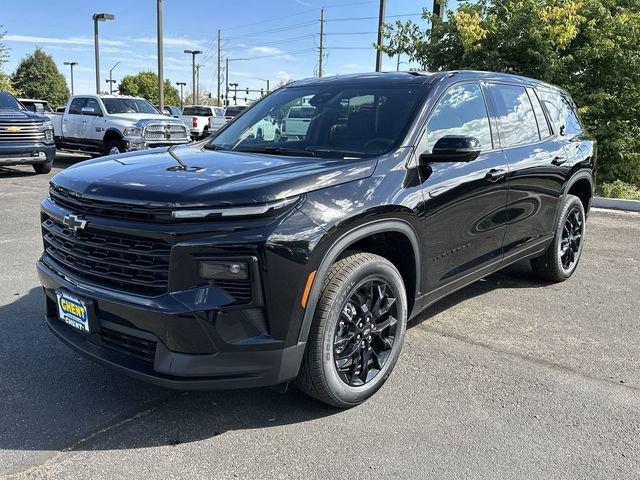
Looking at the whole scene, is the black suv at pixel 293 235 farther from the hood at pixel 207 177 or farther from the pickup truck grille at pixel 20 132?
the pickup truck grille at pixel 20 132

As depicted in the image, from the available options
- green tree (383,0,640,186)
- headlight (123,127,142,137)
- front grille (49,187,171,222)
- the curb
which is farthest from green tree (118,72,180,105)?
front grille (49,187,171,222)

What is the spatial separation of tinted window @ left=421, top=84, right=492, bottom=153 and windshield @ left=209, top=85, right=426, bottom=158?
0.17 m

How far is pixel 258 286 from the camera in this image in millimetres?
2646

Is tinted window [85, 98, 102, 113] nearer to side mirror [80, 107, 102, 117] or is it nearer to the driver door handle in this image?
side mirror [80, 107, 102, 117]

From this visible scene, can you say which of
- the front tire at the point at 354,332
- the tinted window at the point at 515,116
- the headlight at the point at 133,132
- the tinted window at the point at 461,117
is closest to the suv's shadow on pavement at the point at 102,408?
the front tire at the point at 354,332

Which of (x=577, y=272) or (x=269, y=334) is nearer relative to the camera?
(x=269, y=334)

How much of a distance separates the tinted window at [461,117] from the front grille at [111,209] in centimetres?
174

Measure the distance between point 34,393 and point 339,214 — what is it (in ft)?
6.60

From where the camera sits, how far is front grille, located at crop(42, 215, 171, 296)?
2693mm

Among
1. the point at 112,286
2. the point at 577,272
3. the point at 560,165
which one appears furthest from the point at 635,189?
the point at 112,286

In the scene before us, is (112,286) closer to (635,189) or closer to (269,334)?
(269,334)

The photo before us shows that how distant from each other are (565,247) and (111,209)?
4.45 m

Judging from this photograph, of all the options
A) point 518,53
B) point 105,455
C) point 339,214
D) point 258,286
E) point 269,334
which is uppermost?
point 518,53

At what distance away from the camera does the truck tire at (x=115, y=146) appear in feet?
49.8
